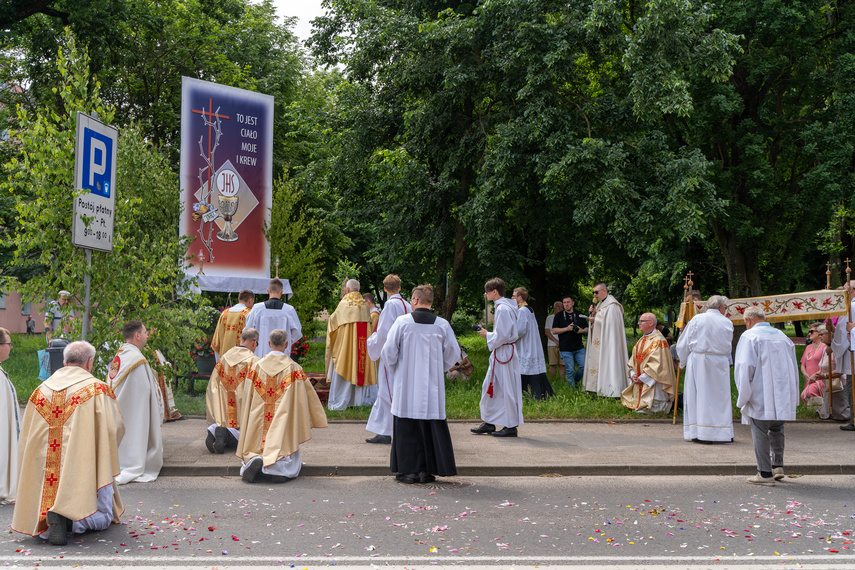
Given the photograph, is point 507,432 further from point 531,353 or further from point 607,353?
point 607,353

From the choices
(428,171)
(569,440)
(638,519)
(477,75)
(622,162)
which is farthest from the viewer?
(428,171)

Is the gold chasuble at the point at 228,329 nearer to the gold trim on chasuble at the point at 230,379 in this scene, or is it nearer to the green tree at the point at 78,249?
the green tree at the point at 78,249

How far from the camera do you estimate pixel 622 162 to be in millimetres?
14758

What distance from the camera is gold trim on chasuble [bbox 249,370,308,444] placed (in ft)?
25.8

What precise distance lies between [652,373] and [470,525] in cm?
679

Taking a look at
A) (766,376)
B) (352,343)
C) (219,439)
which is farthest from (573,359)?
(219,439)

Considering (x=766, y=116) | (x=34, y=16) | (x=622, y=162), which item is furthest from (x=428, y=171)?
(x=34, y=16)

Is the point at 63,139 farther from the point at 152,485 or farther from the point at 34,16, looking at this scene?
the point at 34,16

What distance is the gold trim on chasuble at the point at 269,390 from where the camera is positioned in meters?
7.88

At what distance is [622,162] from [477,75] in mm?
3598

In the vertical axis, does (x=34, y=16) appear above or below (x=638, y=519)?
above

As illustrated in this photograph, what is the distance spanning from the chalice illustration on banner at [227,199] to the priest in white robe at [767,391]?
10.7m

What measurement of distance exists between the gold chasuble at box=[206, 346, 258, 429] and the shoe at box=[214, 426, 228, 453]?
0.13 meters

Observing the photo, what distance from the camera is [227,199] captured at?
15.6 meters
